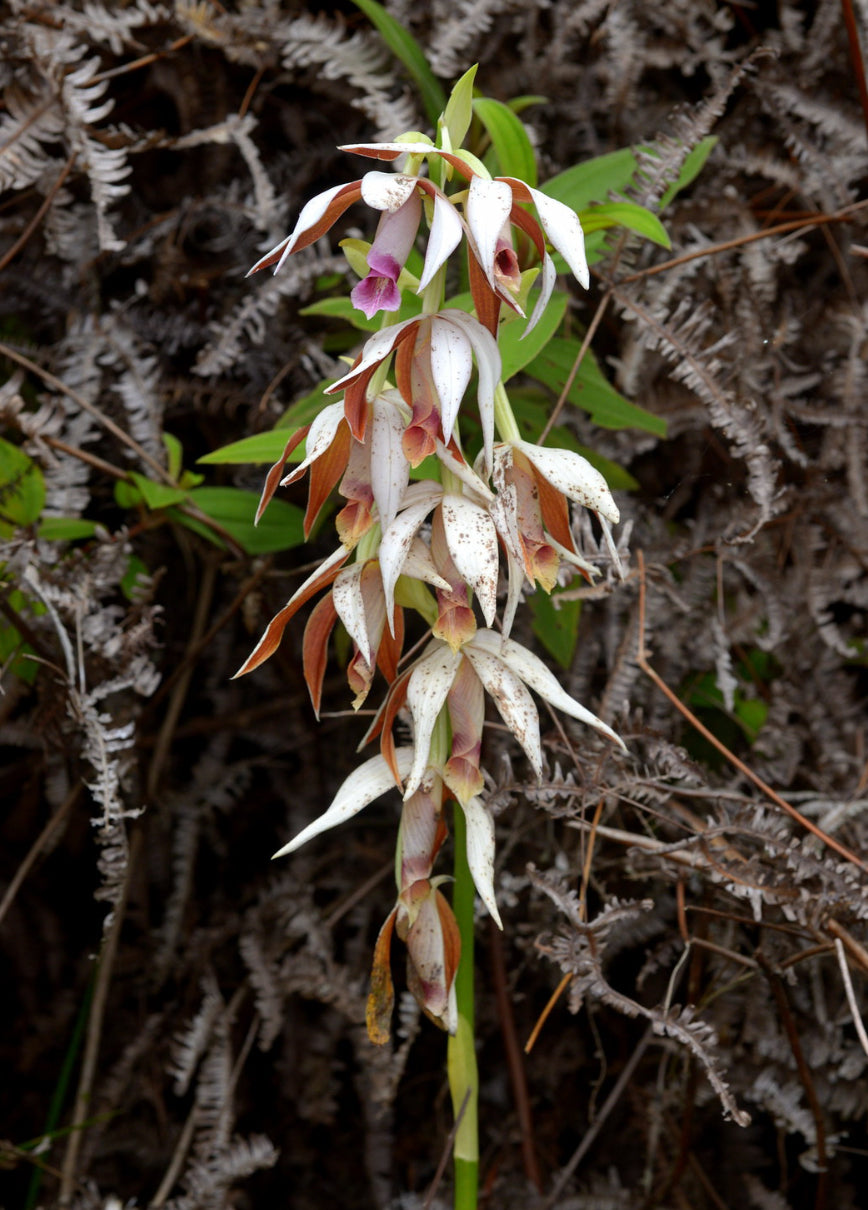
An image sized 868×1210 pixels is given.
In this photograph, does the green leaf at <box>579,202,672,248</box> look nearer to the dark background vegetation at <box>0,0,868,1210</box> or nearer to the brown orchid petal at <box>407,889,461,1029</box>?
the dark background vegetation at <box>0,0,868,1210</box>

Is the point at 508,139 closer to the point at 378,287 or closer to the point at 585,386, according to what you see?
the point at 585,386

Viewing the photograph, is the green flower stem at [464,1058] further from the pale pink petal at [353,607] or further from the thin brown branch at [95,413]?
the thin brown branch at [95,413]

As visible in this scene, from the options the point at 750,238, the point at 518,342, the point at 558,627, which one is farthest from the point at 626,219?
the point at 558,627

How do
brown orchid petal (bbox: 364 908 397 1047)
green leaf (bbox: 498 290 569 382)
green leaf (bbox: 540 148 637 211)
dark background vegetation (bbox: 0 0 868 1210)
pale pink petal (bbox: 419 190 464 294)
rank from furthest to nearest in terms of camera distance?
dark background vegetation (bbox: 0 0 868 1210) → green leaf (bbox: 540 148 637 211) → green leaf (bbox: 498 290 569 382) → brown orchid petal (bbox: 364 908 397 1047) → pale pink petal (bbox: 419 190 464 294)

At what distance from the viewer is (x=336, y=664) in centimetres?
98

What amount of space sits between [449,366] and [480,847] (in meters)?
0.22

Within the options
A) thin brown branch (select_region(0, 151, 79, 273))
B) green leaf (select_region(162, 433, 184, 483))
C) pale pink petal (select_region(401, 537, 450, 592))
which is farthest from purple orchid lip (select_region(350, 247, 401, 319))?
thin brown branch (select_region(0, 151, 79, 273))

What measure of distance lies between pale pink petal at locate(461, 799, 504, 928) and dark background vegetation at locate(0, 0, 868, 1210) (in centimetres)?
34

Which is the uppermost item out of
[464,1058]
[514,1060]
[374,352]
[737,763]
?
[374,352]

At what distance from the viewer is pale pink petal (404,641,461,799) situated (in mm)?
436

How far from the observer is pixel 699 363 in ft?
2.47

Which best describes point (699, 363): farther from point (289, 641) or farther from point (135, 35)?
point (135, 35)

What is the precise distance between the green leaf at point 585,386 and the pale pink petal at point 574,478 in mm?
325

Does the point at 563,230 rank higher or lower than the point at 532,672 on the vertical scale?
higher
